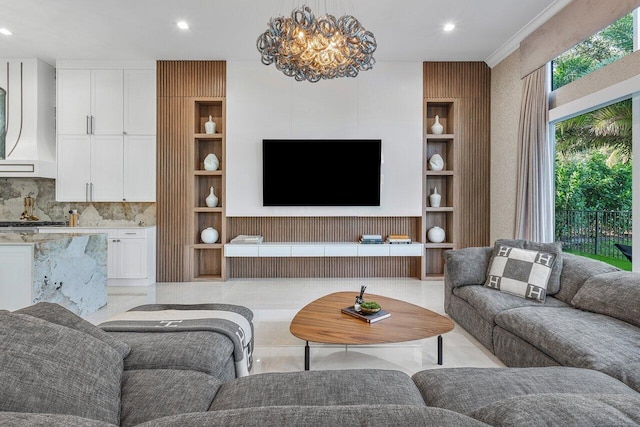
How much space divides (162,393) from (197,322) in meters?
0.68

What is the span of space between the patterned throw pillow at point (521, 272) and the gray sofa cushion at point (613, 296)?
0.25 meters

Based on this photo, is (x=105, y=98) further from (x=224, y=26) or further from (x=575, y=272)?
(x=575, y=272)

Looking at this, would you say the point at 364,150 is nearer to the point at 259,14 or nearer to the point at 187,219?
the point at 259,14

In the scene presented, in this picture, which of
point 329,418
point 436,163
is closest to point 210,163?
point 436,163

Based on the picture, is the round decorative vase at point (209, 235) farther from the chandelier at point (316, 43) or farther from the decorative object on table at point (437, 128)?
the decorative object on table at point (437, 128)

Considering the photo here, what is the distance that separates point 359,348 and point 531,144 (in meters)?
2.89

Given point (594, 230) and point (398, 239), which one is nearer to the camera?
point (594, 230)

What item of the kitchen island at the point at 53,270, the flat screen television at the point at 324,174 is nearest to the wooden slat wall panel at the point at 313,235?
the flat screen television at the point at 324,174

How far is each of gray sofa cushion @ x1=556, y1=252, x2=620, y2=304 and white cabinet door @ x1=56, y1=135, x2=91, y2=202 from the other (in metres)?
5.46

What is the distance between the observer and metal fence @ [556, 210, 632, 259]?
293 centimetres

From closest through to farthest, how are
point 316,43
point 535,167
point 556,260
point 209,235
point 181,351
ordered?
point 181,351 → point 316,43 → point 556,260 → point 535,167 → point 209,235

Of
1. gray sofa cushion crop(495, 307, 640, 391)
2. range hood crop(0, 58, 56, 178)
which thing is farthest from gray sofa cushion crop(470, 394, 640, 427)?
range hood crop(0, 58, 56, 178)

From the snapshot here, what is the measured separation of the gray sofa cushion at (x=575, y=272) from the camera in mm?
2465

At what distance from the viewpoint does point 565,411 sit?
1.84 ft
